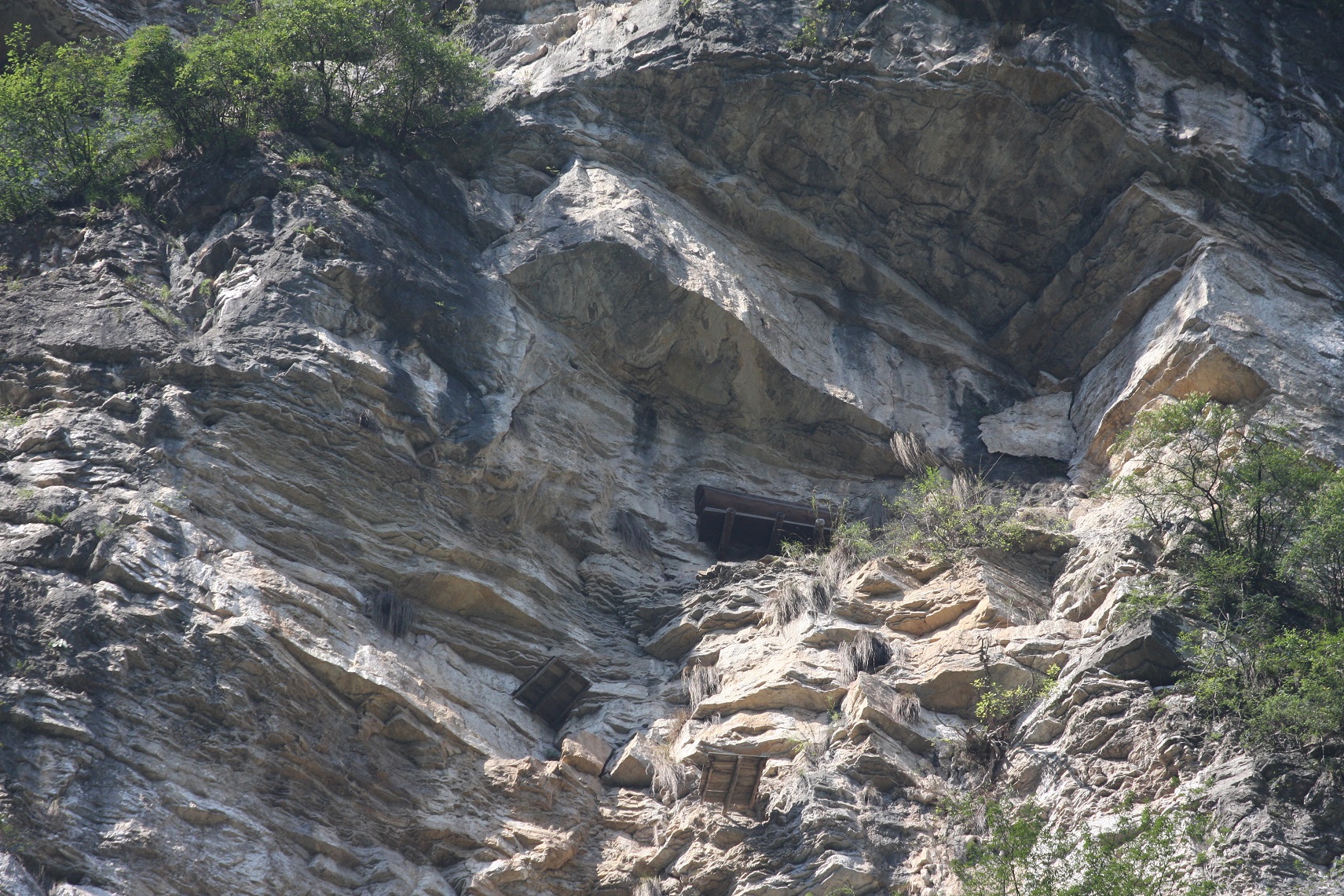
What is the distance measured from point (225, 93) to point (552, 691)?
369 inches

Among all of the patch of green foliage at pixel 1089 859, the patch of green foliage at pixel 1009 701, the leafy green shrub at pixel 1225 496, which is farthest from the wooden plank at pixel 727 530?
the patch of green foliage at pixel 1089 859

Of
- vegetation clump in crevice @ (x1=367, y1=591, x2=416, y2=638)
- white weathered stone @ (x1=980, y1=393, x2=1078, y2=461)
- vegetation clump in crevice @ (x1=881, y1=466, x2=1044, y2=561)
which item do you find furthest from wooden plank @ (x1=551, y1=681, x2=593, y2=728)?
white weathered stone @ (x1=980, y1=393, x2=1078, y2=461)

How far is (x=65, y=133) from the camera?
15.4 metres

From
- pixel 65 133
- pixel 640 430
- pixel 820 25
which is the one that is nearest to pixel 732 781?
pixel 640 430

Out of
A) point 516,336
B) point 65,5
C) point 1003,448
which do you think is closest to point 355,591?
point 516,336

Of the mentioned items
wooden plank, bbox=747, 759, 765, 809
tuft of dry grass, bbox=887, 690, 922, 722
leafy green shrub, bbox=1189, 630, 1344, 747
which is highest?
leafy green shrub, bbox=1189, 630, 1344, 747

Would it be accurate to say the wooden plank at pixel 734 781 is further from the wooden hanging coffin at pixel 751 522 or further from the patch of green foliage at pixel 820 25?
the patch of green foliage at pixel 820 25

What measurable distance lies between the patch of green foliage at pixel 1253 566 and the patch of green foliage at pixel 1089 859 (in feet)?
4.29

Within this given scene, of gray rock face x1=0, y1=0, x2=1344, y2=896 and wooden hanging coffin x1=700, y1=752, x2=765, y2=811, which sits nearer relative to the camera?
gray rock face x1=0, y1=0, x2=1344, y2=896

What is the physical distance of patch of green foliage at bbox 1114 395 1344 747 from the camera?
9625mm

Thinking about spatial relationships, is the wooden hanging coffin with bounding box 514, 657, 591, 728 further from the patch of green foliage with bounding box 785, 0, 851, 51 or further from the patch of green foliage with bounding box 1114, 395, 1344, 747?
the patch of green foliage with bounding box 785, 0, 851, 51

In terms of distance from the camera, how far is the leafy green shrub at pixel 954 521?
13703 millimetres

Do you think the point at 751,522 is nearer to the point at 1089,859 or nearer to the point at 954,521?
the point at 954,521

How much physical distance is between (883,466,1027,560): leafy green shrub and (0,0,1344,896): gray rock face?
0.31 metres
